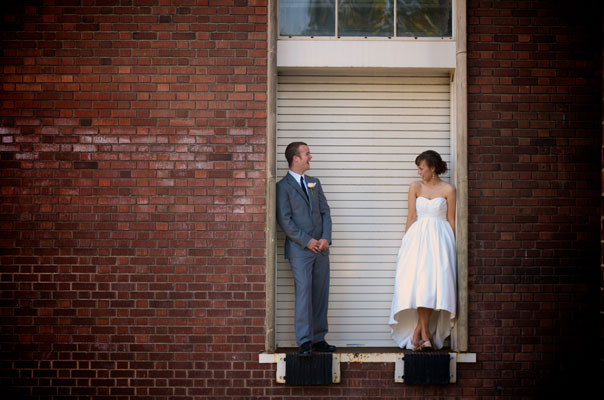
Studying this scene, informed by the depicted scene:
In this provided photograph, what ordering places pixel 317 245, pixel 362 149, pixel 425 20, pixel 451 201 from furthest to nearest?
pixel 362 149, pixel 425 20, pixel 451 201, pixel 317 245

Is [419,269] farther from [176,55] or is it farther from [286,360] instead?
[176,55]

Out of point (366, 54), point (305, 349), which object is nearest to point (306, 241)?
point (305, 349)

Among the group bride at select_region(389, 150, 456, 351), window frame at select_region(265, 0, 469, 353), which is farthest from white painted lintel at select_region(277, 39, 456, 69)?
bride at select_region(389, 150, 456, 351)

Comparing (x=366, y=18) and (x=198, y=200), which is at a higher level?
(x=366, y=18)

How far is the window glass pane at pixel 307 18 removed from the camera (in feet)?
19.6

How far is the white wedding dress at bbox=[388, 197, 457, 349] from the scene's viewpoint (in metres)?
5.67

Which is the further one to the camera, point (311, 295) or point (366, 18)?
point (366, 18)

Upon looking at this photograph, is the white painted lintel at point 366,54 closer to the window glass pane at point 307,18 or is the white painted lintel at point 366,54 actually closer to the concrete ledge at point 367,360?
the window glass pane at point 307,18

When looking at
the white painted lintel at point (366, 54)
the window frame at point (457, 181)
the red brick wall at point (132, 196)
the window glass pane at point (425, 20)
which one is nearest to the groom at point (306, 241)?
the window frame at point (457, 181)

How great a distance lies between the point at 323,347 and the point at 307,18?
11.1ft

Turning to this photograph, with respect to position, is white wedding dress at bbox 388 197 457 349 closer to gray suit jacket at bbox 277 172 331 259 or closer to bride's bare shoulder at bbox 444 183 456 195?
bride's bare shoulder at bbox 444 183 456 195

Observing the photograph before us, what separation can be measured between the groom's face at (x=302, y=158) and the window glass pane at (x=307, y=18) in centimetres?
124

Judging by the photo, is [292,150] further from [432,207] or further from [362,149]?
[432,207]

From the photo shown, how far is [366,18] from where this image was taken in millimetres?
6000
